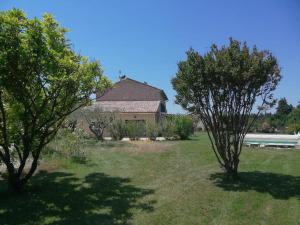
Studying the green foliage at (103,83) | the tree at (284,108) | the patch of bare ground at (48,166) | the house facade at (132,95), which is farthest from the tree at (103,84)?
the tree at (284,108)

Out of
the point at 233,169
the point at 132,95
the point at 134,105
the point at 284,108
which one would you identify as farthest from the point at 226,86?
the point at 284,108

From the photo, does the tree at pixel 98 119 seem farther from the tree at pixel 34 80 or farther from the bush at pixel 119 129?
the tree at pixel 34 80

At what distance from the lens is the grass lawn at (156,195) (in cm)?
730

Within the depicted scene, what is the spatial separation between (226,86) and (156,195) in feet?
13.3

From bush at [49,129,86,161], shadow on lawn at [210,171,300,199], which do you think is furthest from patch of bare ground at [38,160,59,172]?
shadow on lawn at [210,171,300,199]

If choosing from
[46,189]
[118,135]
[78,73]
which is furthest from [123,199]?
[118,135]

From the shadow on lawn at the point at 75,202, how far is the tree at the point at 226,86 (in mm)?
3208

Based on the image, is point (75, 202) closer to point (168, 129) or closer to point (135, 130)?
point (168, 129)

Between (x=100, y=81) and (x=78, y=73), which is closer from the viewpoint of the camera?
(x=78, y=73)

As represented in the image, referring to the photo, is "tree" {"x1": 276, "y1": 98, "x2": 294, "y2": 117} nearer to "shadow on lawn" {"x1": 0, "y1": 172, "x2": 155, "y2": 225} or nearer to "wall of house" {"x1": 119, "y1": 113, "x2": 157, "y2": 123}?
"wall of house" {"x1": 119, "y1": 113, "x2": 157, "y2": 123}

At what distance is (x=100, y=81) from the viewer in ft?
33.7

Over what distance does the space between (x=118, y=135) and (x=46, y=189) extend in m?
19.9

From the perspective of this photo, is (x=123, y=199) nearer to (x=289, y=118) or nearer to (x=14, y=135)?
(x=14, y=135)

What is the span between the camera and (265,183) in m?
10.6
